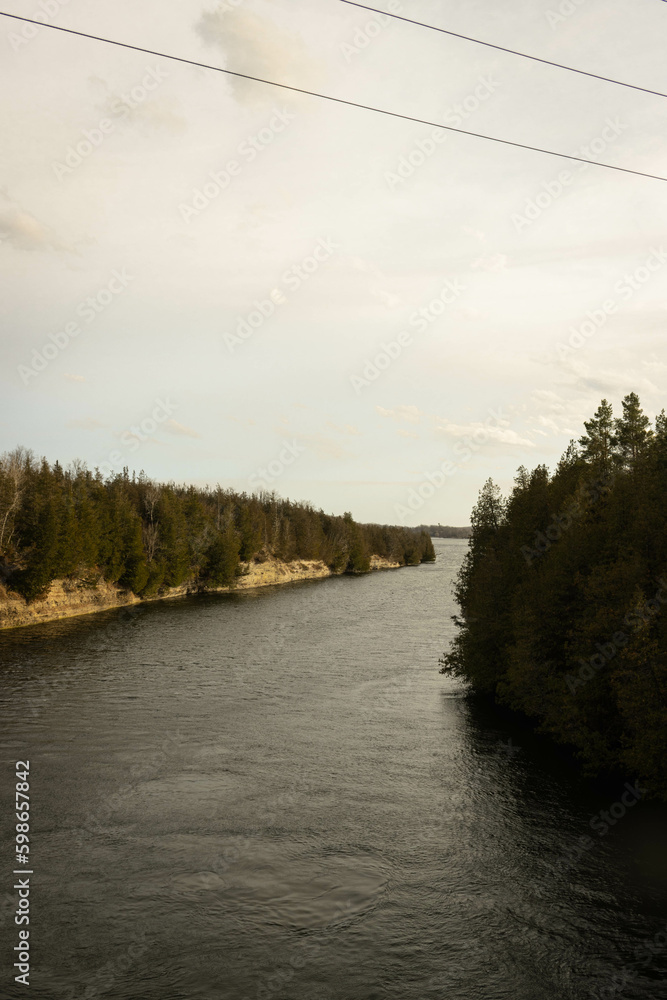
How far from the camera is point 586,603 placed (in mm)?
32688

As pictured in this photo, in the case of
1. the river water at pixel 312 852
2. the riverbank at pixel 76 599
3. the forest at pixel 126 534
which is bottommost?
the river water at pixel 312 852

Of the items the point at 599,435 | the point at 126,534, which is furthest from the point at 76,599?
the point at 599,435

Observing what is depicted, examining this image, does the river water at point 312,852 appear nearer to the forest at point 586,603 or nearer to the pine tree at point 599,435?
the forest at point 586,603

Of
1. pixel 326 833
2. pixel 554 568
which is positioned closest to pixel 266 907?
pixel 326 833

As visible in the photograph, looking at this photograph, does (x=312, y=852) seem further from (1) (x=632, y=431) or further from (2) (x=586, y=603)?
(1) (x=632, y=431)

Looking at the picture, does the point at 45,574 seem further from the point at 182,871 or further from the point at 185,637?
the point at 182,871

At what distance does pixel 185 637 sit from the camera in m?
60.3

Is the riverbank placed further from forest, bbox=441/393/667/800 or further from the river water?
forest, bbox=441/393/667/800

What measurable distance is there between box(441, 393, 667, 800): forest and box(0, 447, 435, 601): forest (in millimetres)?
41694

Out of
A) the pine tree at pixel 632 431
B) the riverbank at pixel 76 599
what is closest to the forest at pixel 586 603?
the pine tree at pixel 632 431

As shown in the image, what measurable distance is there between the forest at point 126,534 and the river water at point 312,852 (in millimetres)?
23724

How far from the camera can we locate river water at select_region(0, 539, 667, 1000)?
15570mm

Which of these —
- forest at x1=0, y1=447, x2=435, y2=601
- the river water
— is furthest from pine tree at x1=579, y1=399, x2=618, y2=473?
forest at x1=0, y1=447, x2=435, y2=601

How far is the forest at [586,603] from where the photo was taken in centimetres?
2650
